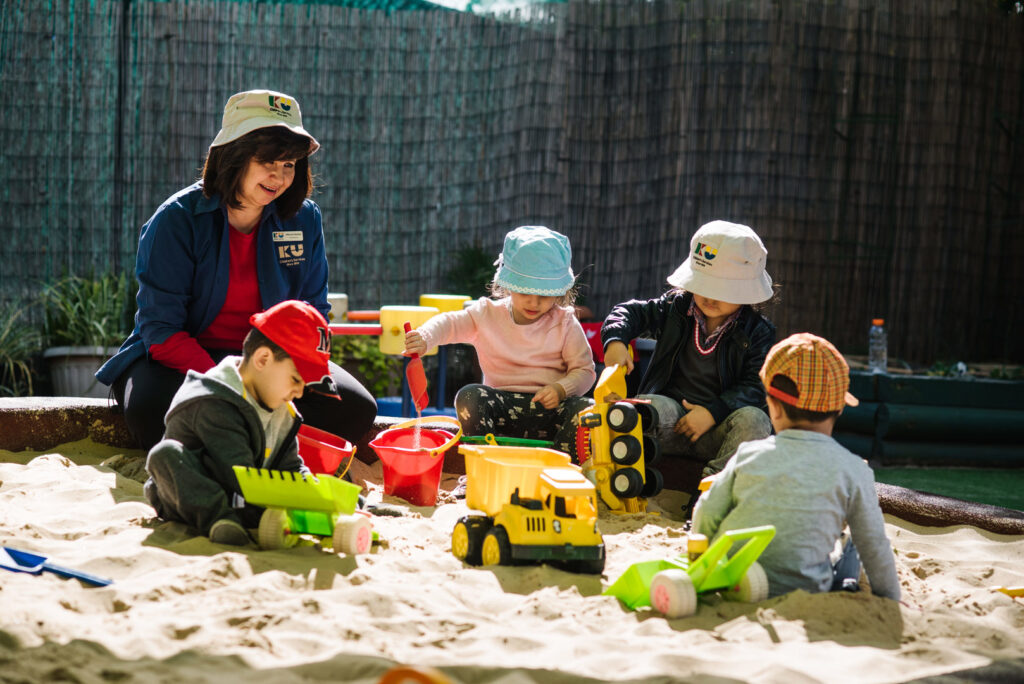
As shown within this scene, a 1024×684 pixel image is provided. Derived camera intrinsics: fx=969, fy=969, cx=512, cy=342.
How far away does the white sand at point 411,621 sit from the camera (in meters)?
1.62

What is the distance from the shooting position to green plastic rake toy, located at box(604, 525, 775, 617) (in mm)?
2016

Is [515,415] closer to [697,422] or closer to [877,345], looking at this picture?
[697,422]

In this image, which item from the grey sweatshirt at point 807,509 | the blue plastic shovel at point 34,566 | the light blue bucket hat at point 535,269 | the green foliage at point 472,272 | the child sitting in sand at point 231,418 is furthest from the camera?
the green foliage at point 472,272

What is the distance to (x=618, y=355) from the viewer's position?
3.34 m

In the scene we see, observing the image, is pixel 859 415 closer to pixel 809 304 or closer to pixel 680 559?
pixel 809 304

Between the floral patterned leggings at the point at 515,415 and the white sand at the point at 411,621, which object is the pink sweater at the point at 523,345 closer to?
the floral patterned leggings at the point at 515,415

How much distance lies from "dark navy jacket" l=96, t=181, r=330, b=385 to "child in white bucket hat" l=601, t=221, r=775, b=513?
3.85ft

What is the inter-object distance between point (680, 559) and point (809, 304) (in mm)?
4982

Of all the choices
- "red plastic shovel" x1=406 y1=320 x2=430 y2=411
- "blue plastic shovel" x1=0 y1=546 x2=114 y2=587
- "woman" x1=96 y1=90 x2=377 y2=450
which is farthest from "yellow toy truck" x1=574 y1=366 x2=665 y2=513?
"blue plastic shovel" x1=0 y1=546 x2=114 y2=587

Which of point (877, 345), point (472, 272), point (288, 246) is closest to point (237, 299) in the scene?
point (288, 246)

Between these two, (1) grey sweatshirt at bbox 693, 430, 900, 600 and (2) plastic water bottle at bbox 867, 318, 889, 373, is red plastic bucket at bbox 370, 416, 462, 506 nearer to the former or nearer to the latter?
(1) grey sweatshirt at bbox 693, 430, 900, 600

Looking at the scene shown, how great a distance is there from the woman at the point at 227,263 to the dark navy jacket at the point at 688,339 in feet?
3.27

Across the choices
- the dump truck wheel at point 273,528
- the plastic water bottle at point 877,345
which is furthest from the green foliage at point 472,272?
the dump truck wheel at point 273,528

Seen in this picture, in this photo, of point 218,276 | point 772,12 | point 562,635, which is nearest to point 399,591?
point 562,635
